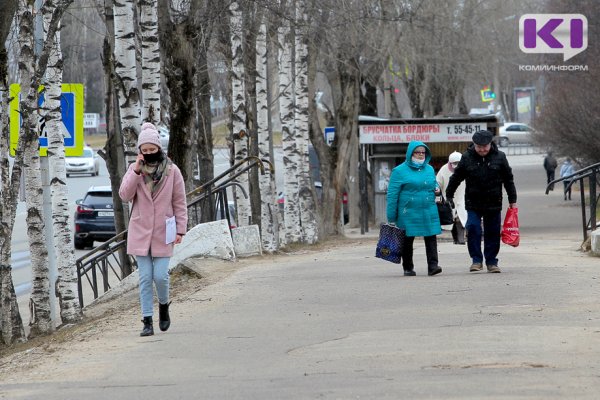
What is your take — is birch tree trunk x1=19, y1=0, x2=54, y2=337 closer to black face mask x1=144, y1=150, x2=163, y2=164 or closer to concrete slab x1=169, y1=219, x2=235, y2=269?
concrete slab x1=169, y1=219, x2=235, y2=269

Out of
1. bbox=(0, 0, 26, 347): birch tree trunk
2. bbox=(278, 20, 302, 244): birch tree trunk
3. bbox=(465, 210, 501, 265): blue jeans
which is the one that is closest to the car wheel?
bbox=(278, 20, 302, 244): birch tree trunk

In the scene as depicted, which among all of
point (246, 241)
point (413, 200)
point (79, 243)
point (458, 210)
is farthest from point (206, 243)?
point (79, 243)

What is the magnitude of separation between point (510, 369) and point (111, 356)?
2.89 metres

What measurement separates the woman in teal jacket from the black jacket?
46 centimetres

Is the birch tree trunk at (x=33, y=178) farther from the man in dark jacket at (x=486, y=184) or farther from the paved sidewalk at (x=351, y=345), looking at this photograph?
the man in dark jacket at (x=486, y=184)

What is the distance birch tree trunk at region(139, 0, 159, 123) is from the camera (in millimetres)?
14695

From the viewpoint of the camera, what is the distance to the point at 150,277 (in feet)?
31.2

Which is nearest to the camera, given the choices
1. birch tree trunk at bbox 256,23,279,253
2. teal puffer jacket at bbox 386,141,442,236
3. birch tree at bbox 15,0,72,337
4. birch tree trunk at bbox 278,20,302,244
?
teal puffer jacket at bbox 386,141,442,236

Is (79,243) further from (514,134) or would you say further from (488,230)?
(514,134)

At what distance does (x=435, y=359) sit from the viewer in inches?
307

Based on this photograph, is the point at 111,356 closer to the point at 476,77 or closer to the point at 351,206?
the point at 351,206

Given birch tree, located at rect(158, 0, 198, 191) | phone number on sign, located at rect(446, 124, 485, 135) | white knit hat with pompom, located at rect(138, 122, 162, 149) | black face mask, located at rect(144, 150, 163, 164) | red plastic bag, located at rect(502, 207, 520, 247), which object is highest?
birch tree, located at rect(158, 0, 198, 191)

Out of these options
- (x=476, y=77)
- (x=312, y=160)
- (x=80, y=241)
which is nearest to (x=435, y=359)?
(x=80, y=241)

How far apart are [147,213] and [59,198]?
19.5 feet
